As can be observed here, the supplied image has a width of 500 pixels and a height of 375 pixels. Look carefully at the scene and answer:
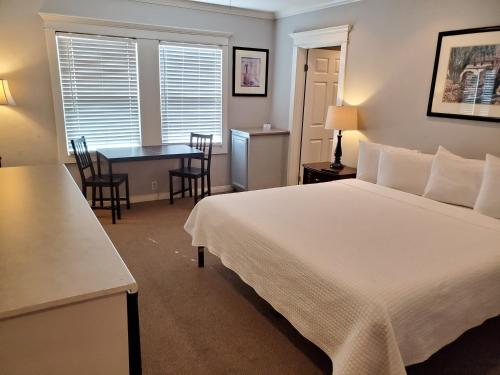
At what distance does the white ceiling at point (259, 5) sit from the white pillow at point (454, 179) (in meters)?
2.29

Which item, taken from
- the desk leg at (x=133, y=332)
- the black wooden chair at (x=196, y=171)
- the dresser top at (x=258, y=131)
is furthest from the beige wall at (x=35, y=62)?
the desk leg at (x=133, y=332)

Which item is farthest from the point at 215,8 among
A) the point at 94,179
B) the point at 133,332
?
the point at 133,332

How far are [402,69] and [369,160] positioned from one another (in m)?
0.97

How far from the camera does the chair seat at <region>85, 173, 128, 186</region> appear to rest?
4125 millimetres

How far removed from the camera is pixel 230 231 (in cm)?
253

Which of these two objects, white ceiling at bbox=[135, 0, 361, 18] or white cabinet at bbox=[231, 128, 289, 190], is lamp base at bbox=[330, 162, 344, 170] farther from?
white ceiling at bbox=[135, 0, 361, 18]

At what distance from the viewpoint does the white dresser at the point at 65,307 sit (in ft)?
3.31

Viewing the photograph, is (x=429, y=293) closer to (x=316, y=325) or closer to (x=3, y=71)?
(x=316, y=325)

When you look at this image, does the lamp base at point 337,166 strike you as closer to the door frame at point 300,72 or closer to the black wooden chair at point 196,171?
the door frame at point 300,72

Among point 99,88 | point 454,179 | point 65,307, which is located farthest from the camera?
point 99,88

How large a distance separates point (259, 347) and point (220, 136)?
3.63 m

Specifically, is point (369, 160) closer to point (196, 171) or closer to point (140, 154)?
point (196, 171)

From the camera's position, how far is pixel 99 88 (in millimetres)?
4438

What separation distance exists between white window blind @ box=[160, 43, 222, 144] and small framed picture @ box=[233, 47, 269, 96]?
0.86ft
